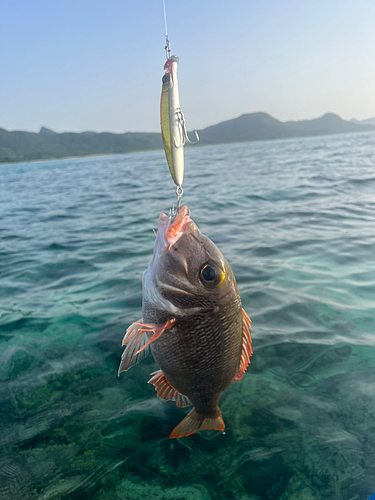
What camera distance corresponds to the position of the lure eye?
2.16 m

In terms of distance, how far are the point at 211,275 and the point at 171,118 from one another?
1.12 metres

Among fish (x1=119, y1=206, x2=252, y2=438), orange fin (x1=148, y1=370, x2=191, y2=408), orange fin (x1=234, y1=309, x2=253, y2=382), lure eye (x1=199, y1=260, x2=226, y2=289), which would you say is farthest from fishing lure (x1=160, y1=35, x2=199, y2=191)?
orange fin (x1=148, y1=370, x2=191, y2=408)

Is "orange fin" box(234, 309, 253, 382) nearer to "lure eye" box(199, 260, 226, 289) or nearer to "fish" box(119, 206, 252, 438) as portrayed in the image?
"fish" box(119, 206, 252, 438)

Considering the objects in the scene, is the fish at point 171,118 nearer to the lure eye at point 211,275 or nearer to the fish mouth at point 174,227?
the fish mouth at point 174,227

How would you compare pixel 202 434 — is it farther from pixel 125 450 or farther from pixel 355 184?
pixel 355 184

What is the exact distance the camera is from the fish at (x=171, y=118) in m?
2.30

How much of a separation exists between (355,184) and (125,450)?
18.6 meters

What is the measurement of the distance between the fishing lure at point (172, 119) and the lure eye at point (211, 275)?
21.5 inches

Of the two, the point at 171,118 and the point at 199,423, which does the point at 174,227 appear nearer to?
the point at 171,118

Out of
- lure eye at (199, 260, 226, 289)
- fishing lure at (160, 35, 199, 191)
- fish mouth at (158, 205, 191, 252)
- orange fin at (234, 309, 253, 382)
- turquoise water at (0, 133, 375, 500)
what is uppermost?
fishing lure at (160, 35, 199, 191)

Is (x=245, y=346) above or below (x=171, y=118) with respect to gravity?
below

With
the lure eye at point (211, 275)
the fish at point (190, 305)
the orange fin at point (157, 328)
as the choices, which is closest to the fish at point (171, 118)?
the fish at point (190, 305)

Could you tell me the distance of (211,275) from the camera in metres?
2.16

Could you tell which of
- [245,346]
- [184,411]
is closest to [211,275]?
[245,346]
